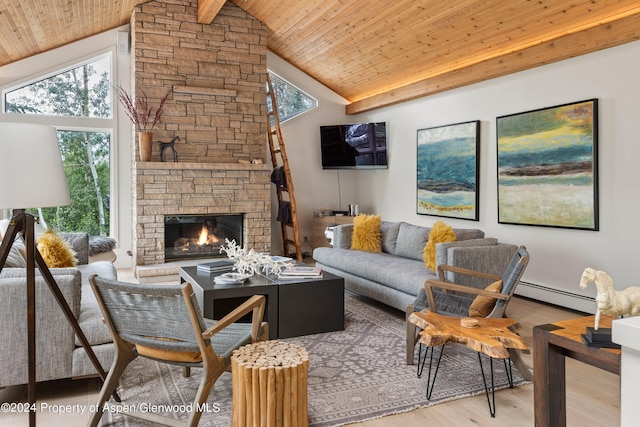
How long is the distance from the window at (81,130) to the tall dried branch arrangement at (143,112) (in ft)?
2.58

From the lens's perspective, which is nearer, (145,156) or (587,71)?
(587,71)

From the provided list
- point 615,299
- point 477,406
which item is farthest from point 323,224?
point 615,299

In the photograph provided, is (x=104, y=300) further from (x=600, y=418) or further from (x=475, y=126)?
(x=475, y=126)

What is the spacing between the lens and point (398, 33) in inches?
226

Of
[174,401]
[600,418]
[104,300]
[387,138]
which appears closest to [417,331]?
[600,418]

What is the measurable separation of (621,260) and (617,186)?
655 mm

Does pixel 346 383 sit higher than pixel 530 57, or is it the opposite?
pixel 530 57

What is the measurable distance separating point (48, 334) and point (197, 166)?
3846mm

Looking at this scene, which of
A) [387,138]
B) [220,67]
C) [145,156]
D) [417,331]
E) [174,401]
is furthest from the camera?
[387,138]

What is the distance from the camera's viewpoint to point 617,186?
13.8 ft

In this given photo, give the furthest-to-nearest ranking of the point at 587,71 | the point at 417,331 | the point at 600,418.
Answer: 1. the point at 587,71
2. the point at 417,331
3. the point at 600,418

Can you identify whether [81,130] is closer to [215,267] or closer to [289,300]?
[215,267]

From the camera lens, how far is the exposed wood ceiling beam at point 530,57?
13.3 ft

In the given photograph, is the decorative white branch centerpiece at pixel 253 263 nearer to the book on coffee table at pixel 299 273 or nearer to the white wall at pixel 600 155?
the book on coffee table at pixel 299 273
